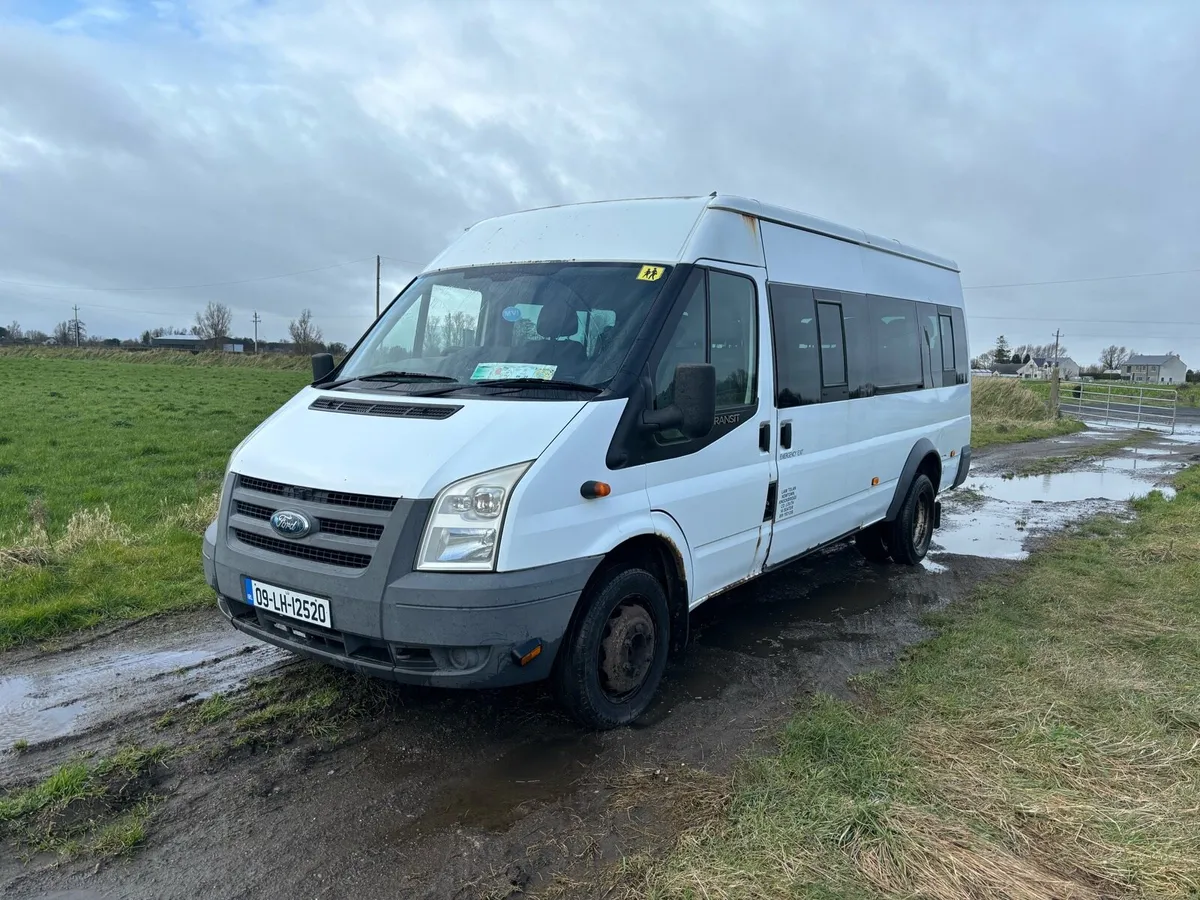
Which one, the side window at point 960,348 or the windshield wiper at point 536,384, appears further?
the side window at point 960,348

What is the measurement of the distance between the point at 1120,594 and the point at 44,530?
913 centimetres

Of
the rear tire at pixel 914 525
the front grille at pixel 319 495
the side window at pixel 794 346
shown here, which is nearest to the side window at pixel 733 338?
the side window at pixel 794 346

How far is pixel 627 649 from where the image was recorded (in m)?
3.97

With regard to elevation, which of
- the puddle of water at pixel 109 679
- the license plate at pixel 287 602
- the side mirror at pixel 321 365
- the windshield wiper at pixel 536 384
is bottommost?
the puddle of water at pixel 109 679

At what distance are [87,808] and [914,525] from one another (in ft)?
21.2

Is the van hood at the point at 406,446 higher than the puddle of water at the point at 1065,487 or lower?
higher

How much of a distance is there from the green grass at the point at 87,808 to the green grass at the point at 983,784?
6.69 feet

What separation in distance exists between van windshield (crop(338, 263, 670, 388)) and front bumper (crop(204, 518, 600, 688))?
1045 millimetres

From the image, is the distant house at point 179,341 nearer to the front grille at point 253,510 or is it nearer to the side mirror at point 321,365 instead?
the side mirror at point 321,365

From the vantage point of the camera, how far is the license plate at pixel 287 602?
138 inches

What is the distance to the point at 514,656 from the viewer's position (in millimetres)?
3404

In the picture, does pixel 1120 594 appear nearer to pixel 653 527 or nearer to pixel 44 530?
pixel 653 527

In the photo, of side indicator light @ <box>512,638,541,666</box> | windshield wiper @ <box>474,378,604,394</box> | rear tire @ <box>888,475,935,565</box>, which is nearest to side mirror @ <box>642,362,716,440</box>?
windshield wiper @ <box>474,378,604,394</box>

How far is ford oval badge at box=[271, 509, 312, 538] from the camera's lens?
141 inches
